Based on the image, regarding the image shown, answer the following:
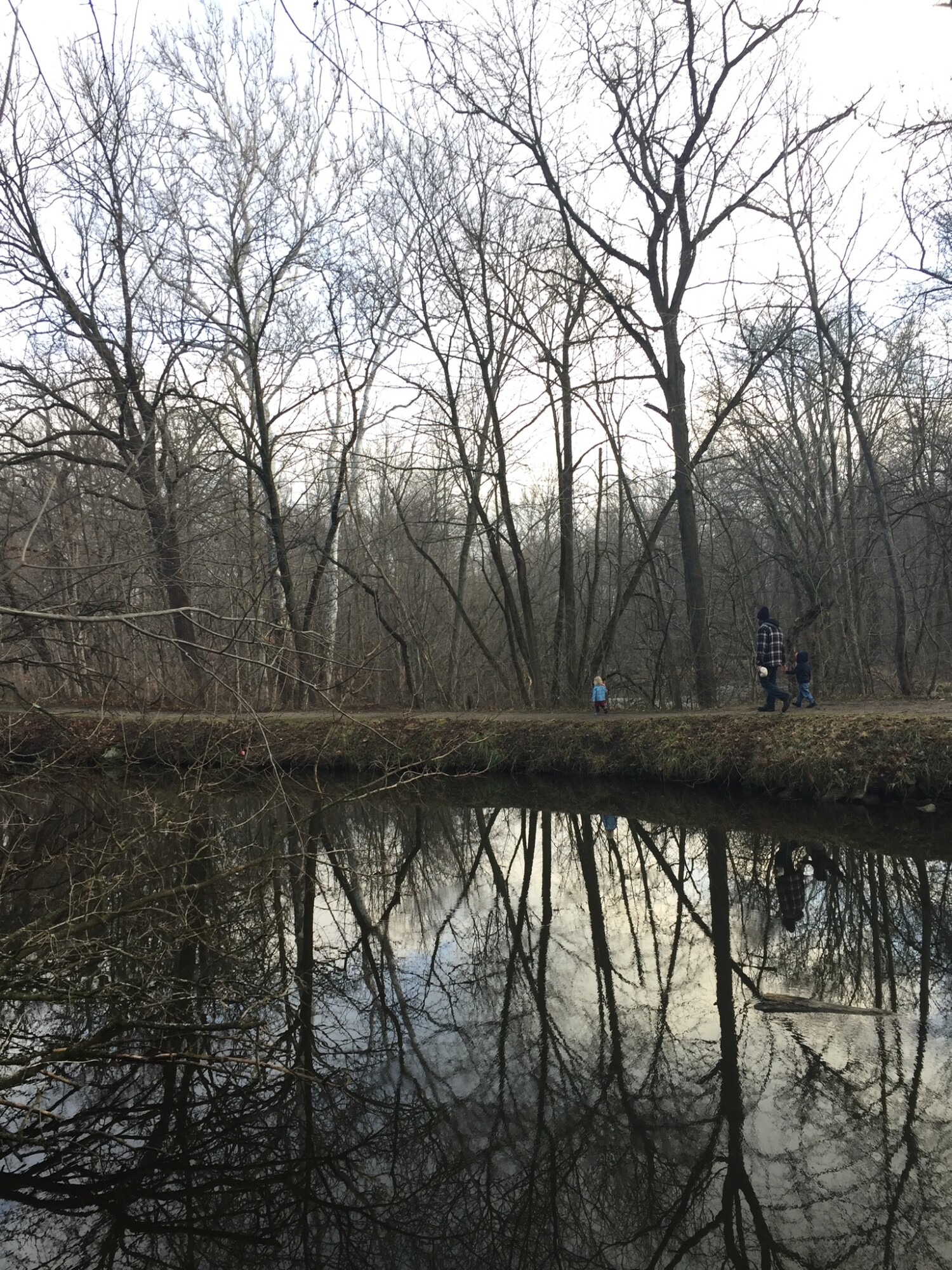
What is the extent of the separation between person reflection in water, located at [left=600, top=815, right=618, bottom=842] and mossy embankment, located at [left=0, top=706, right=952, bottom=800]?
5.46 ft

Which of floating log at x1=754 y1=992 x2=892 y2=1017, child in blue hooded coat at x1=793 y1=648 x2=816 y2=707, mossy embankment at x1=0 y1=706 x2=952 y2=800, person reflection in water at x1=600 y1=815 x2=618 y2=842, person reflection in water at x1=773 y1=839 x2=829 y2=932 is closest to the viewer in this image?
floating log at x1=754 y1=992 x2=892 y2=1017

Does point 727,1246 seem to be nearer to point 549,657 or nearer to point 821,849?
point 821,849

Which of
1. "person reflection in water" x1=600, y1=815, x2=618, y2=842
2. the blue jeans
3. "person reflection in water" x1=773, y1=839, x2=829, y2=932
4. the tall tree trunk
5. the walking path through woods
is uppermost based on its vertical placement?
the tall tree trunk

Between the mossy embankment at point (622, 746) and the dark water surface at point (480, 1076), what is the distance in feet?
6.39

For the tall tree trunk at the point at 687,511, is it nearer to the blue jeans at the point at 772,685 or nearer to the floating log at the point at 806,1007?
the blue jeans at the point at 772,685

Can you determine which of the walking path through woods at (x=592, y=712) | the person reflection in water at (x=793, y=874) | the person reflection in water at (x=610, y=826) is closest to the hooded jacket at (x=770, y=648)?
the walking path through woods at (x=592, y=712)

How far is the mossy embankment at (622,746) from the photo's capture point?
11.0m

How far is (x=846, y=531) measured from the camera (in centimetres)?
2222

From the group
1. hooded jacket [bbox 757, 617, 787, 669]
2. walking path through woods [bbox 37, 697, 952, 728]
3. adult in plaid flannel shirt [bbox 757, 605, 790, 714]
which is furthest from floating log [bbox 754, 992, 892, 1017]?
hooded jacket [bbox 757, 617, 787, 669]

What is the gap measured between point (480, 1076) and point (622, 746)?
958 cm

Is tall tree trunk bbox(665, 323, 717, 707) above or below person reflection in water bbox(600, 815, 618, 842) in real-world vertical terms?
above

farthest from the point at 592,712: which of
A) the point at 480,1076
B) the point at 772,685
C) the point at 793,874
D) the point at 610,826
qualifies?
the point at 480,1076

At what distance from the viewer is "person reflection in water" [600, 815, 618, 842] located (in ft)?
35.1

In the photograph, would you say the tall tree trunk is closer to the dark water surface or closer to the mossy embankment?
the mossy embankment
